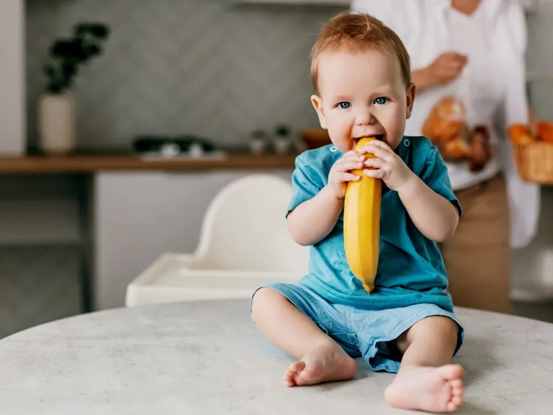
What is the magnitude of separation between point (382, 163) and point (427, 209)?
0.09m

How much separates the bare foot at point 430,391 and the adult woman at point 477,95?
144cm

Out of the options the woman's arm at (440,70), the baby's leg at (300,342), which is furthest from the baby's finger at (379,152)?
the woman's arm at (440,70)

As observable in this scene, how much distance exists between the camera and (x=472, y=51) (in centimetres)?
233

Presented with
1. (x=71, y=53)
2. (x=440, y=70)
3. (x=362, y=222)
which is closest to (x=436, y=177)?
(x=362, y=222)

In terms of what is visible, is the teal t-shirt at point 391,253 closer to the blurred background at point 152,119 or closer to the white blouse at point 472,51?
the white blouse at point 472,51

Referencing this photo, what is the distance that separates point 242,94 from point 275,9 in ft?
1.19

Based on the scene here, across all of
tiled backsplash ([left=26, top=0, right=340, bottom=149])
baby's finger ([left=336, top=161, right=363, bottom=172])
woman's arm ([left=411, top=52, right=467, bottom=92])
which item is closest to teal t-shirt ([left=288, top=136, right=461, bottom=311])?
baby's finger ([left=336, top=161, right=363, bottom=172])

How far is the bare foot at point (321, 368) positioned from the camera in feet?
3.09

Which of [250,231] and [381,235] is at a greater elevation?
[381,235]

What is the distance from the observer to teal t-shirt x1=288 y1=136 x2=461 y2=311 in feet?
3.62

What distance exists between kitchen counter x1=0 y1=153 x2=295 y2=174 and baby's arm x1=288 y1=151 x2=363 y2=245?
1.85 meters

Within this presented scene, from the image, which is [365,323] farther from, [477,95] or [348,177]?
[477,95]

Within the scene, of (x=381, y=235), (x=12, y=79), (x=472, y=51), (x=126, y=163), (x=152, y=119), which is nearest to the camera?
(x=381, y=235)

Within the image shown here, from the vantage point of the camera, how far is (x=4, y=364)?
104cm
